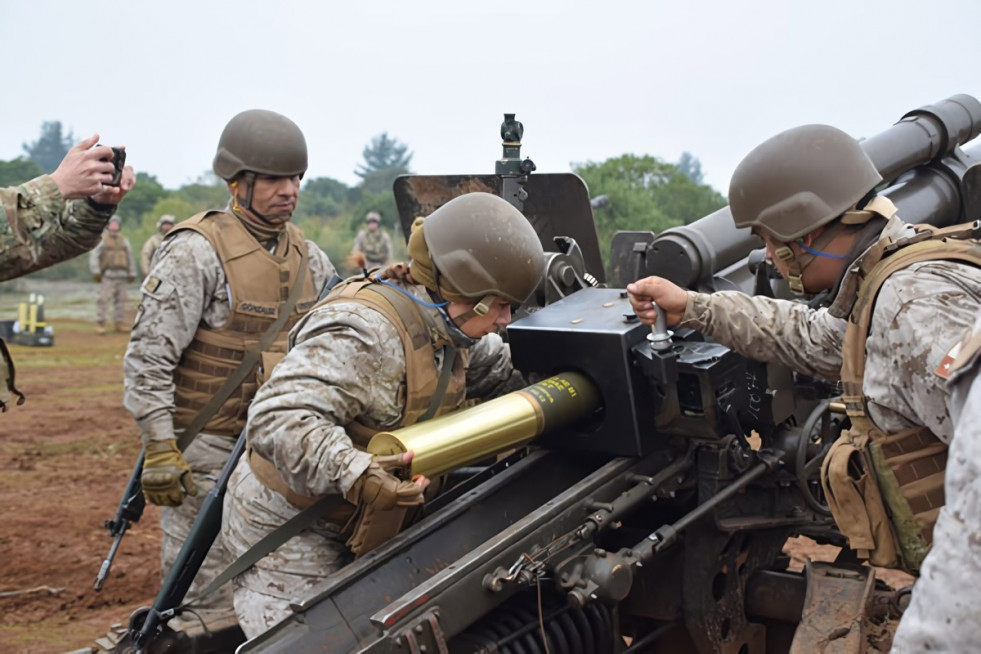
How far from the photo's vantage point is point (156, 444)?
13.9ft

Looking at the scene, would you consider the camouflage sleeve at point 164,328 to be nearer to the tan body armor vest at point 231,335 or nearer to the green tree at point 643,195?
the tan body armor vest at point 231,335

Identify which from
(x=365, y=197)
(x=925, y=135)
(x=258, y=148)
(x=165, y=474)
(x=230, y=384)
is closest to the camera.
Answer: (x=165, y=474)

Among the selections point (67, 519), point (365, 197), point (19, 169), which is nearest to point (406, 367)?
point (67, 519)

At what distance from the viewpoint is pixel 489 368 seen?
3936 millimetres

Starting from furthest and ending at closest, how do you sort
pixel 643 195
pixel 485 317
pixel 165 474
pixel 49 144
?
1. pixel 49 144
2. pixel 643 195
3. pixel 165 474
4. pixel 485 317

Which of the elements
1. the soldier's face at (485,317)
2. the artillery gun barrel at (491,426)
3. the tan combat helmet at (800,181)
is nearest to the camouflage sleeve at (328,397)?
the artillery gun barrel at (491,426)

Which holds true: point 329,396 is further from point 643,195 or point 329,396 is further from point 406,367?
point 643,195

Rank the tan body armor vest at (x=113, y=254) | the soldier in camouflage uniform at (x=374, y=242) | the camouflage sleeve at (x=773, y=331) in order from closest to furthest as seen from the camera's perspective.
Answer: the camouflage sleeve at (x=773, y=331) < the tan body armor vest at (x=113, y=254) < the soldier in camouflage uniform at (x=374, y=242)

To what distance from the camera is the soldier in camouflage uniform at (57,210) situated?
327 centimetres

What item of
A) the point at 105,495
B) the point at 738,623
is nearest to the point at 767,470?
the point at 738,623

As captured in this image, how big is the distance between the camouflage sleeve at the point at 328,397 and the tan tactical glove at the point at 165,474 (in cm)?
120

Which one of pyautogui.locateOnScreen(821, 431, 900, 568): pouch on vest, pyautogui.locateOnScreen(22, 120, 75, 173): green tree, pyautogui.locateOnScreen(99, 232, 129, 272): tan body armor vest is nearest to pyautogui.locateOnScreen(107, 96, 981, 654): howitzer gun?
pyautogui.locateOnScreen(821, 431, 900, 568): pouch on vest

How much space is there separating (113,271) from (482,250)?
16.1 metres

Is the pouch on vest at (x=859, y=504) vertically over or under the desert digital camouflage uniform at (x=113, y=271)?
over
